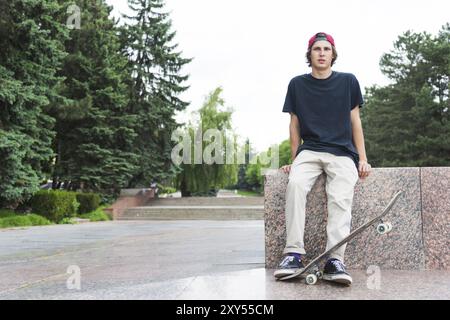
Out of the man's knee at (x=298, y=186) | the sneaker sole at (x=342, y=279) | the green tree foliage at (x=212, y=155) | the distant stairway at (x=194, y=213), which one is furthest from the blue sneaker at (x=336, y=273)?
the green tree foliage at (x=212, y=155)

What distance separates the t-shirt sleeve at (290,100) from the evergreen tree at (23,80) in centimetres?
1036

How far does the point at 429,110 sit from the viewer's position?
25438mm

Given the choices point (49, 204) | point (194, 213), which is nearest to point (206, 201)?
point (194, 213)

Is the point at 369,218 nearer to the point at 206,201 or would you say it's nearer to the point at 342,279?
the point at 342,279

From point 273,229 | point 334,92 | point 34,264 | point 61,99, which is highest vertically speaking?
point 61,99

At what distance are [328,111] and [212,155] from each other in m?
25.5

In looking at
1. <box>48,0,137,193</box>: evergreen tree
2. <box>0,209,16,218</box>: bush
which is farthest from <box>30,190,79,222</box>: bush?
<box>48,0,137,193</box>: evergreen tree

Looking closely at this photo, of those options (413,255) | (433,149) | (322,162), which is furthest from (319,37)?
(433,149)

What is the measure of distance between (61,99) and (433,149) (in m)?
19.5

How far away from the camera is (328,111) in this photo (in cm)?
335

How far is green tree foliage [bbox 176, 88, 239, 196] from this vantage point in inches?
1112

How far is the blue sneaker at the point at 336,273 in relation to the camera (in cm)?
274

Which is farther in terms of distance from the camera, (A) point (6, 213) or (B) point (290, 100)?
(A) point (6, 213)
